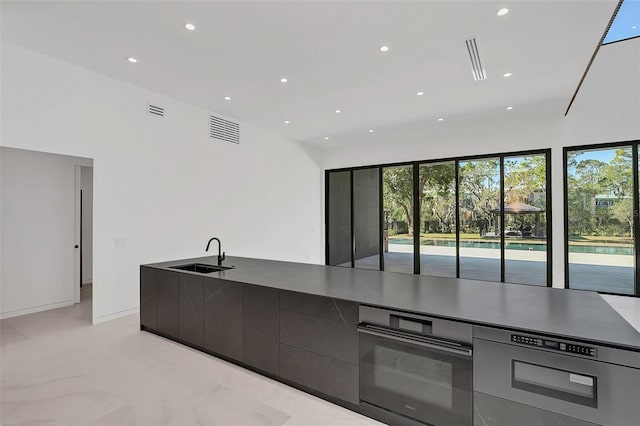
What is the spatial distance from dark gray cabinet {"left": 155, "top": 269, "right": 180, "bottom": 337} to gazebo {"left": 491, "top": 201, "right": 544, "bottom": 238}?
18.4 feet

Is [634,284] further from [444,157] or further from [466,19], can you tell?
[466,19]

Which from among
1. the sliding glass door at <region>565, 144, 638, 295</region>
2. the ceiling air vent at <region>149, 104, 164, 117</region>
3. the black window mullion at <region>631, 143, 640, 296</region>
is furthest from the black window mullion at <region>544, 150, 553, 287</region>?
the ceiling air vent at <region>149, 104, 164, 117</region>

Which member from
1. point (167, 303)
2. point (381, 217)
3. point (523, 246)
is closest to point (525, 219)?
point (523, 246)

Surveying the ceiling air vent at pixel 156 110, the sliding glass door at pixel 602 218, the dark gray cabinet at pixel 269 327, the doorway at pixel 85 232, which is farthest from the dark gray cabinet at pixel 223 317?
the sliding glass door at pixel 602 218

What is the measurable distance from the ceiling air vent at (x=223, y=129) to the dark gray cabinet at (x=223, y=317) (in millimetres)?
3282

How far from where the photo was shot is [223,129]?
18.3ft

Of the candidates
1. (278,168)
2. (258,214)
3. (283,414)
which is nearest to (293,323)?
(283,414)

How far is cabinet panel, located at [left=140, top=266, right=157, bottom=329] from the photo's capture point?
3480 mm

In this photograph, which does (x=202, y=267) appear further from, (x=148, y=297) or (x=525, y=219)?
(x=525, y=219)

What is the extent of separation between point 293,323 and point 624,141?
5.99 m

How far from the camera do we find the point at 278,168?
685 cm

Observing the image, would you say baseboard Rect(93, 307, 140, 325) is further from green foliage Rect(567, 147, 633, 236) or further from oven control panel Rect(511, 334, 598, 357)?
green foliage Rect(567, 147, 633, 236)

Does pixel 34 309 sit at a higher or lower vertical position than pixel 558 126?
lower

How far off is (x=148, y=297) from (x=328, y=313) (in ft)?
7.95
